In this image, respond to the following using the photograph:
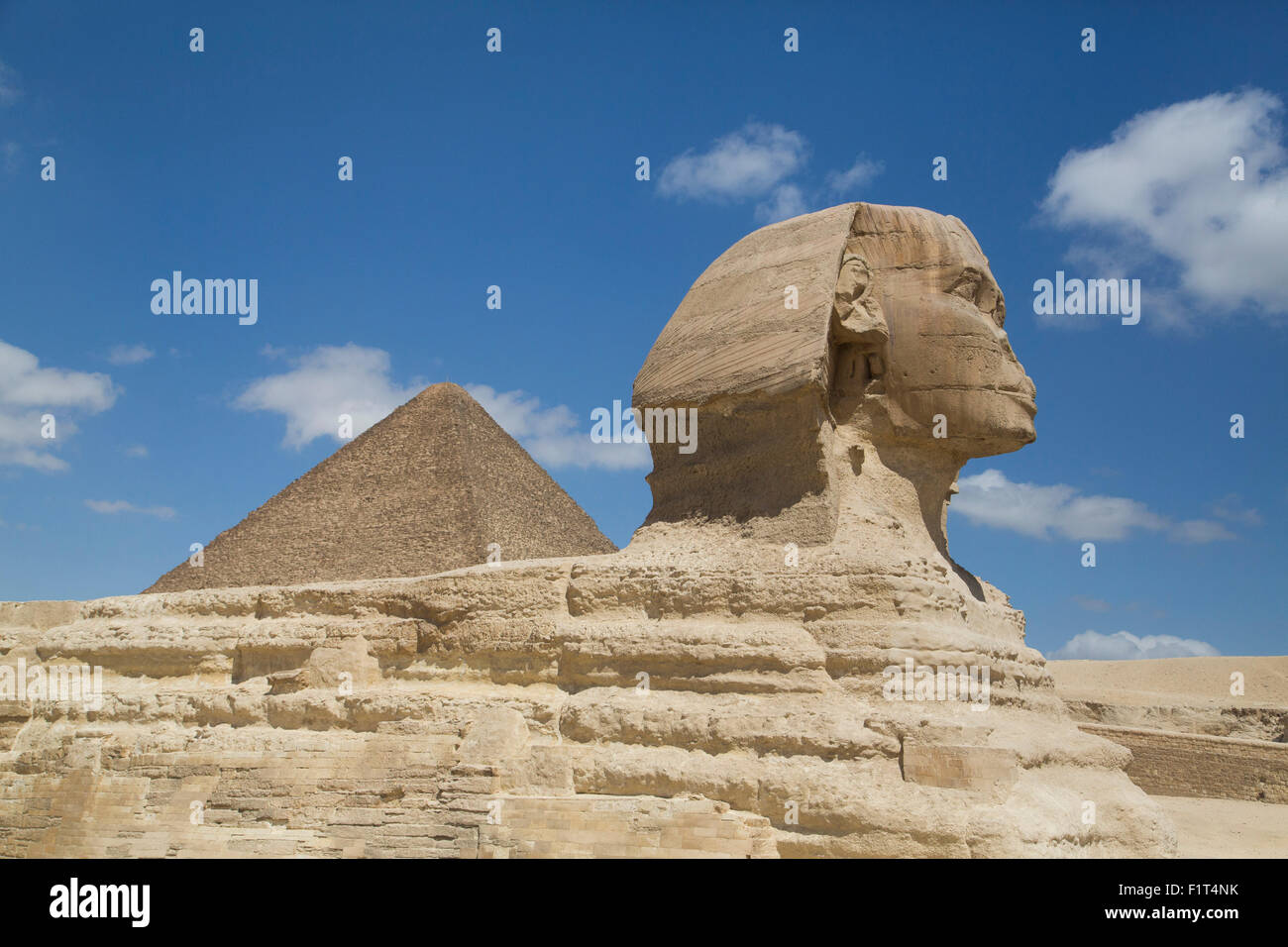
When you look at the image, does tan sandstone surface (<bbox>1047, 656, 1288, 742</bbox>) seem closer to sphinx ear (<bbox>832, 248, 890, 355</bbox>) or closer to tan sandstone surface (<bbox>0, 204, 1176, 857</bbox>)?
tan sandstone surface (<bbox>0, 204, 1176, 857</bbox>)

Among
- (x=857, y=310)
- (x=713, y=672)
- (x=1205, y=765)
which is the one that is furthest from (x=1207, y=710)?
(x=713, y=672)

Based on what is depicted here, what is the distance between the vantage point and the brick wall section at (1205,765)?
12797mm

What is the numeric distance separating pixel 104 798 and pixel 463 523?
39.9 meters

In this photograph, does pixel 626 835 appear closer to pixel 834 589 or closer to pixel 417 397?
pixel 834 589

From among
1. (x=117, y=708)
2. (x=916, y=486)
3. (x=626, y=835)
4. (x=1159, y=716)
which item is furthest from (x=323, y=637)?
(x=1159, y=716)

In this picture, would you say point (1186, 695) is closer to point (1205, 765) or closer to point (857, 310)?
point (1205, 765)

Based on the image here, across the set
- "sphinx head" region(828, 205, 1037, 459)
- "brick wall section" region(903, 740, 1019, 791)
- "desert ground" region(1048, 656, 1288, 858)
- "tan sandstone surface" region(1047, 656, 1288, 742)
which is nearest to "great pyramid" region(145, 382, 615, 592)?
"tan sandstone surface" region(1047, 656, 1288, 742)

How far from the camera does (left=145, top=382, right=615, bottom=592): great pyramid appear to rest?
4650 centimetres

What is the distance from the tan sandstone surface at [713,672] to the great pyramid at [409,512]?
37176 mm

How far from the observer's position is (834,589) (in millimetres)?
5164

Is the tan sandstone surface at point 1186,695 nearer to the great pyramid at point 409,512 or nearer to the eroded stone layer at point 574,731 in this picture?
the eroded stone layer at point 574,731

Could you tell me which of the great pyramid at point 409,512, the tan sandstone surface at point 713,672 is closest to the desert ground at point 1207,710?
the tan sandstone surface at point 713,672

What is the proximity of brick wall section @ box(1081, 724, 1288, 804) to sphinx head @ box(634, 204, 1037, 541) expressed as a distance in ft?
26.5

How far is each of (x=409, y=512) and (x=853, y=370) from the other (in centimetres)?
4410
